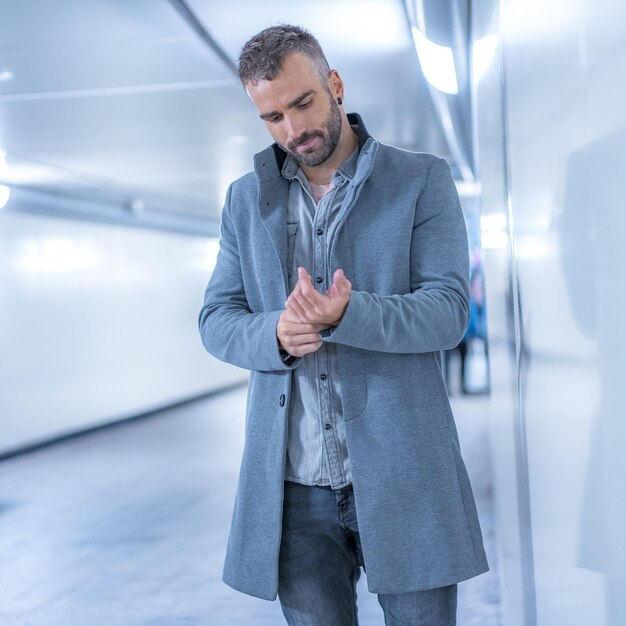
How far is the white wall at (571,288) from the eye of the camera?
1.00 meters

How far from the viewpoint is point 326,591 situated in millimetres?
1765

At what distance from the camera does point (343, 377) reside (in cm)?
167

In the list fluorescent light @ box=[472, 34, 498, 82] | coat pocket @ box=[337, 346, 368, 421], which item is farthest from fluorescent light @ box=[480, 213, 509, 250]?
coat pocket @ box=[337, 346, 368, 421]

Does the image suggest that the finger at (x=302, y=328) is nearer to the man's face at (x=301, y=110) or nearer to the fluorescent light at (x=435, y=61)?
the man's face at (x=301, y=110)

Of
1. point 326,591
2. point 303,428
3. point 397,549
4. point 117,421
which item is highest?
point 303,428

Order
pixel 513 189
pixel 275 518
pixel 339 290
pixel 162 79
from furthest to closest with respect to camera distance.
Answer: pixel 162 79
pixel 513 189
pixel 275 518
pixel 339 290

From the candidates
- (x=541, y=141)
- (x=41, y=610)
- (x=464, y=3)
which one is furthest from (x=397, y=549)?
(x=464, y=3)

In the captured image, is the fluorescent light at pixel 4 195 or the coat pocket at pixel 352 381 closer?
the coat pocket at pixel 352 381

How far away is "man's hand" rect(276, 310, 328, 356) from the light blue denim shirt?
167mm

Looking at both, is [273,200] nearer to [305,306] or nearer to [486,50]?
[305,306]

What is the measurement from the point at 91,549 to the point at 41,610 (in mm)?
973

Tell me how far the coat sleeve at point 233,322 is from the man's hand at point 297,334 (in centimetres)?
5

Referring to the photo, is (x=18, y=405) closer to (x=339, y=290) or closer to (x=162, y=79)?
(x=162, y=79)

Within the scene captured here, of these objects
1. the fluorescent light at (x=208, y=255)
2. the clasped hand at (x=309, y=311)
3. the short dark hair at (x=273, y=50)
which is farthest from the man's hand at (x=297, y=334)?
the fluorescent light at (x=208, y=255)
